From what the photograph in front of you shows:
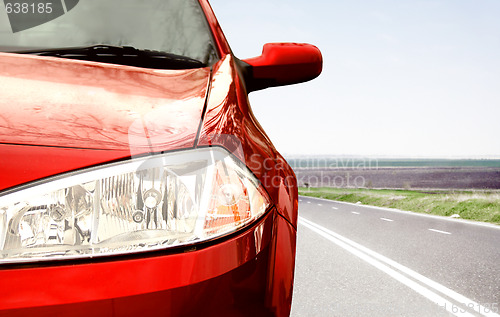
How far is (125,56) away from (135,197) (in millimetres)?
875

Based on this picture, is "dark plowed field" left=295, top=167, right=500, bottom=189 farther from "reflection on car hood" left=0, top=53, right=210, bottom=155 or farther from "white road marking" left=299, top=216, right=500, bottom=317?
"reflection on car hood" left=0, top=53, right=210, bottom=155

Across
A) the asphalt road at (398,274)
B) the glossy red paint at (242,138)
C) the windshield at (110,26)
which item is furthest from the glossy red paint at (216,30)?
the asphalt road at (398,274)

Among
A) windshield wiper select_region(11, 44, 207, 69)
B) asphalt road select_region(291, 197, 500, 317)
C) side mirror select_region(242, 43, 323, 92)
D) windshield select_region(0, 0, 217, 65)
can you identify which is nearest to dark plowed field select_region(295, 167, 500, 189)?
asphalt road select_region(291, 197, 500, 317)

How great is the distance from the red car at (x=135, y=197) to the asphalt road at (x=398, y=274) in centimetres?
271

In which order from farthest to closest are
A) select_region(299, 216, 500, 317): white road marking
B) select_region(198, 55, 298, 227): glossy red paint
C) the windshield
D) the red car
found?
select_region(299, 216, 500, 317): white road marking → the windshield → select_region(198, 55, 298, 227): glossy red paint → the red car

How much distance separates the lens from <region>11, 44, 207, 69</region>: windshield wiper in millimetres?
1729

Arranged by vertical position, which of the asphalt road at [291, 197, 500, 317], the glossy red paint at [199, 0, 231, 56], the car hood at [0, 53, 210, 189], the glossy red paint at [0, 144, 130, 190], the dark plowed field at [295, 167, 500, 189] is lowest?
the dark plowed field at [295, 167, 500, 189]

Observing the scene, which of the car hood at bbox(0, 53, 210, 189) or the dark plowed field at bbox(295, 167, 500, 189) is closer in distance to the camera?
the car hood at bbox(0, 53, 210, 189)

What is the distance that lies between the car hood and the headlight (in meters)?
0.04

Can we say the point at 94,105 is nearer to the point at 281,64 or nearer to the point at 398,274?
the point at 281,64

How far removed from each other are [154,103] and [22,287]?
605 mm

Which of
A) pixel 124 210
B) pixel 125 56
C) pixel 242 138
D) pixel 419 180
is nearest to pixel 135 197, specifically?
pixel 124 210

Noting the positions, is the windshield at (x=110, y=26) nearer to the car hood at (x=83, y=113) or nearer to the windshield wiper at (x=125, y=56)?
the windshield wiper at (x=125, y=56)

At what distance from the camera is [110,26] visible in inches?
78.6
